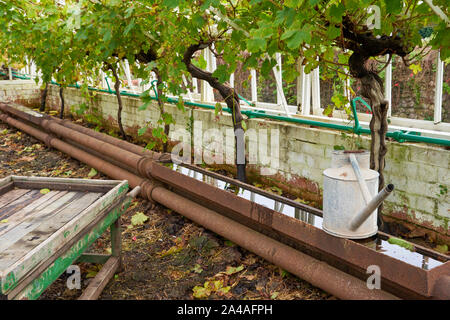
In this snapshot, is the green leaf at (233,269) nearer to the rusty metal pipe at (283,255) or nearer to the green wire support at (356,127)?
the rusty metal pipe at (283,255)

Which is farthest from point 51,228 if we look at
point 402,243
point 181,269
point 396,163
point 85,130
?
point 85,130

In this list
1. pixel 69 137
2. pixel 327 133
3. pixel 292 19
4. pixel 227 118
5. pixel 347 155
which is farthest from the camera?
pixel 69 137

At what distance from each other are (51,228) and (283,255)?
1.86m

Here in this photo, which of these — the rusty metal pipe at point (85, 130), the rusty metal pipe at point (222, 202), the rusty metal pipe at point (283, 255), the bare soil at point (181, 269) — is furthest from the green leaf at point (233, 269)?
the rusty metal pipe at point (85, 130)

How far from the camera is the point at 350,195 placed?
2805 millimetres

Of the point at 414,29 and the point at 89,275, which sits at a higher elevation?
the point at 414,29

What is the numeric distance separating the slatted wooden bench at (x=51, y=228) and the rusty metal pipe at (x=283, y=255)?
1.03 metres

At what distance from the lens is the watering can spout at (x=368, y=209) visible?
97.8 inches

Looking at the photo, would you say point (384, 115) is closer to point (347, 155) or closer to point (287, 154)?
point (347, 155)

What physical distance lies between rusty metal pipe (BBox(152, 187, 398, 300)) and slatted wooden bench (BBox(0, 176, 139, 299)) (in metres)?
1.03
